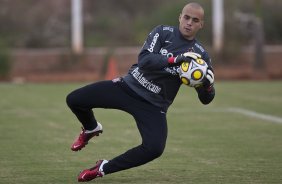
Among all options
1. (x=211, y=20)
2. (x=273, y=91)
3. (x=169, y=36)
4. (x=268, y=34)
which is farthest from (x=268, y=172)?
(x=268, y=34)

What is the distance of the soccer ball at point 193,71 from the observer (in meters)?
7.39

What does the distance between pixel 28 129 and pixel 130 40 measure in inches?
935

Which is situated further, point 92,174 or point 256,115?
point 256,115

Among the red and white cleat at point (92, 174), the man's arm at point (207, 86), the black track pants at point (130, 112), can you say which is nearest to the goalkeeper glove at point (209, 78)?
the man's arm at point (207, 86)

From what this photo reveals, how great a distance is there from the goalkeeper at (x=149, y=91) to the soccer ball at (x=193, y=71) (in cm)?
17

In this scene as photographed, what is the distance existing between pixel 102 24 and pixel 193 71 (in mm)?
30525

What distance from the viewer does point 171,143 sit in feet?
36.3

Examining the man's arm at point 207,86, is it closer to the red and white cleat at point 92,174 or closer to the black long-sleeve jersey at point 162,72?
the black long-sleeve jersey at point 162,72

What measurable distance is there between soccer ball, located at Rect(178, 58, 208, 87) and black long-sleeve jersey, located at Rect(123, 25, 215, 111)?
10.8 inches

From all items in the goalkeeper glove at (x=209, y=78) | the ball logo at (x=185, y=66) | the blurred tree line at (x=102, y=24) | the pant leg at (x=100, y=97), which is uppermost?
the ball logo at (x=185, y=66)

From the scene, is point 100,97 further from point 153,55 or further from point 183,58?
point 183,58

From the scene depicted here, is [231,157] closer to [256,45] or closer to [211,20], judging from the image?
[256,45]

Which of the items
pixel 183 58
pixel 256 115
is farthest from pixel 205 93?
pixel 256 115

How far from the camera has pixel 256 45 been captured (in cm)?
2752
